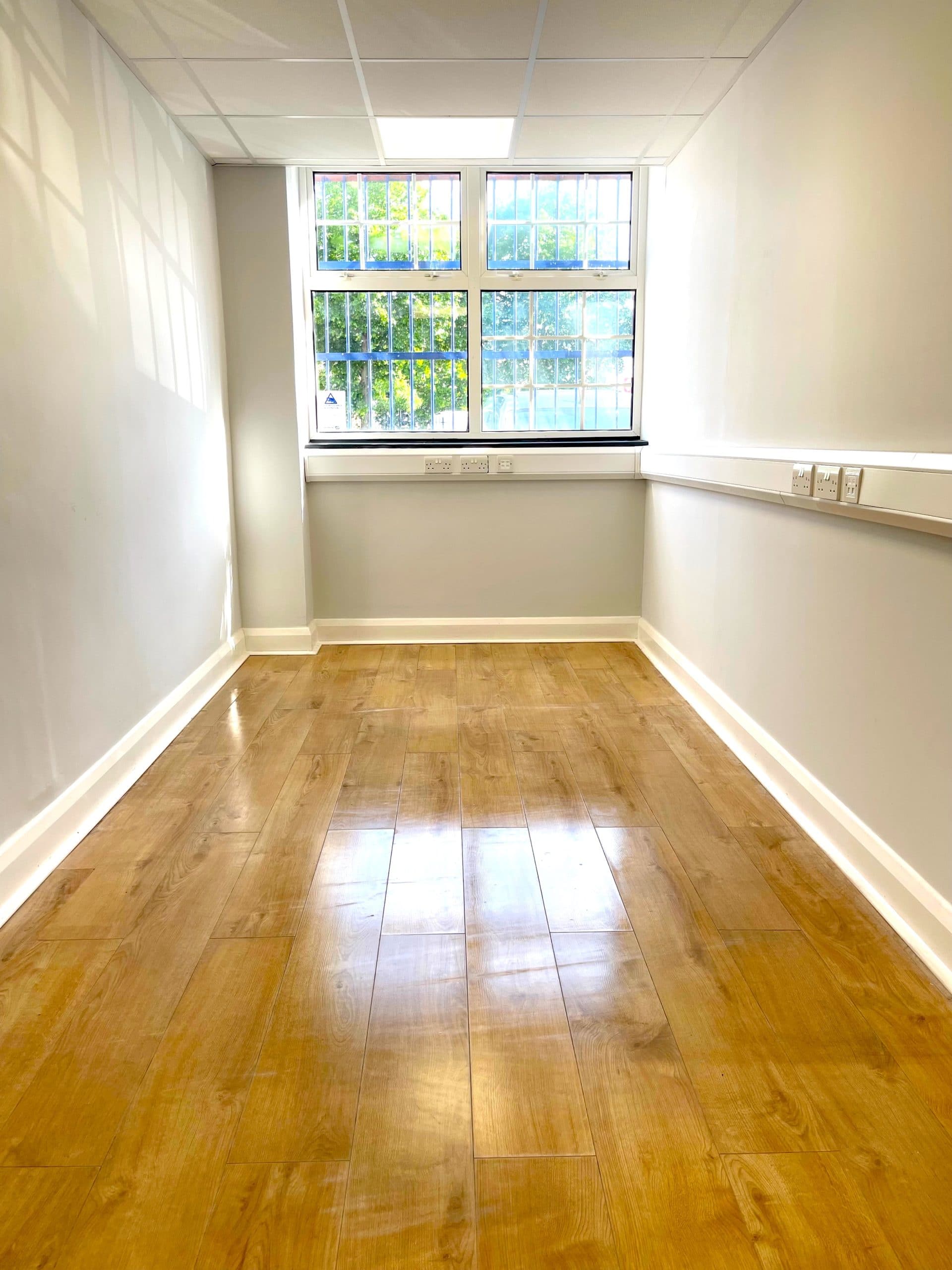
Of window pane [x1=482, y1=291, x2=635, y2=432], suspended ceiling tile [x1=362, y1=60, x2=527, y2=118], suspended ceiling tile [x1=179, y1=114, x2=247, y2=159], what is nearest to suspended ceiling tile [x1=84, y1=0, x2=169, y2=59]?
suspended ceiling tile [x1=179, y1=114, x2=247, y2=159]

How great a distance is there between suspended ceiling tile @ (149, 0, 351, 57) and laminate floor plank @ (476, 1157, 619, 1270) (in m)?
2.95

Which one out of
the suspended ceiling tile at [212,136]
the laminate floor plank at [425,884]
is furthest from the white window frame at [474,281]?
the laminate floor plank at [425,884]

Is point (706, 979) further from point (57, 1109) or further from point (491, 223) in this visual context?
point (491, 223)

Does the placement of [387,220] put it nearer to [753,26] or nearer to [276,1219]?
[753,26]

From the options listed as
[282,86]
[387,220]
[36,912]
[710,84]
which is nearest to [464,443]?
[387,220]

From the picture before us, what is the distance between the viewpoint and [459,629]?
482cm

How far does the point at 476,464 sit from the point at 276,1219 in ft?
12.3

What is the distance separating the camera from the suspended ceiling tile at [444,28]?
2.62 meters

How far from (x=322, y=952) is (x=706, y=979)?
0.82 m

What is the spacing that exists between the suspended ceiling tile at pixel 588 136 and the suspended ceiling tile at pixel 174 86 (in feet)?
4.17

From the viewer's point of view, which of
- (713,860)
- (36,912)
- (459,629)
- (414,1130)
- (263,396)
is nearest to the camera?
(414,1130)

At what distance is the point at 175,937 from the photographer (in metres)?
2.00

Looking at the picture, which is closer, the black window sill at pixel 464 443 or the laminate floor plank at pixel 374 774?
the laminate floor plank at pixel 374 774

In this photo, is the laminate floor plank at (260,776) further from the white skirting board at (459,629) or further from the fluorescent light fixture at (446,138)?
the fluorescent light fixture at (446,138)
